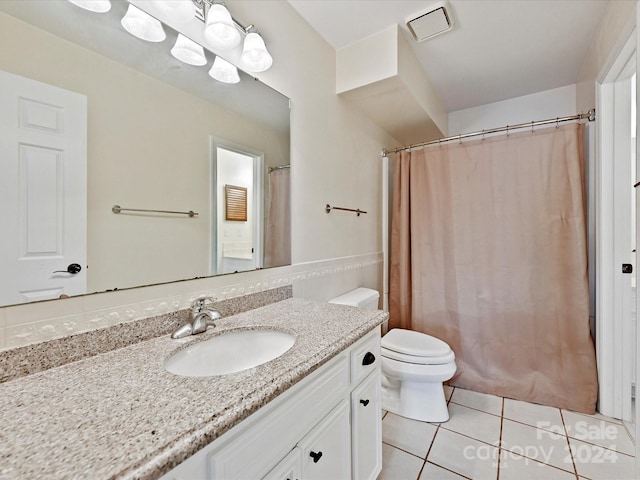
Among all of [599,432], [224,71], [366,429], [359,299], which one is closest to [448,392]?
[599,432]

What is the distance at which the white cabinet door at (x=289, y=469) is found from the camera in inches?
27.0

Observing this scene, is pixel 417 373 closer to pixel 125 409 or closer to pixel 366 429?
pixel 366 429

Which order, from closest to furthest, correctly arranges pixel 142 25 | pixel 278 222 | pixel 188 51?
pixel 142 25
pixel 188 51
pixel 278 222

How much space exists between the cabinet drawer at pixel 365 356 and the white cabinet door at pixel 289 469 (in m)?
0.33

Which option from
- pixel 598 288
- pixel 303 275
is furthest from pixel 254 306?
pixel 598 288

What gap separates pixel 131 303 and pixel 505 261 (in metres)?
2.14

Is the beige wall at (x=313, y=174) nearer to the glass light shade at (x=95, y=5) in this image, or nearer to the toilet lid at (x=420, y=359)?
the glass light shade at (x=95, y=5)

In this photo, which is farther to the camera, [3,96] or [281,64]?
[281,64]

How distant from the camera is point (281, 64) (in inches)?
59.0

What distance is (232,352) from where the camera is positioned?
101 centimetres

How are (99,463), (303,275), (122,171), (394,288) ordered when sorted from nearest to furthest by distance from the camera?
(99,463)
(122,171)
(303,275)
(394,288)

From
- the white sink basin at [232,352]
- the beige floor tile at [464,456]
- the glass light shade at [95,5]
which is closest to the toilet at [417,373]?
the beige floor tile at [464,456]

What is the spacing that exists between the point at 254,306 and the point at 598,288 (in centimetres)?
194

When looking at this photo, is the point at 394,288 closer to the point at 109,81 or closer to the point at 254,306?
the point at 254,306
